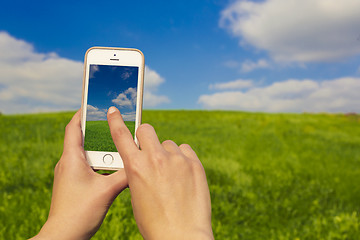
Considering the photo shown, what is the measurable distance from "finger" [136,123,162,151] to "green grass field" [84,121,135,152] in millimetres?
871

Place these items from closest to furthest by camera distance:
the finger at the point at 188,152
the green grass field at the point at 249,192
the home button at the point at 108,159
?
the finger at the point at 188,152
the home button at the point at 108,159
the green grass field at the point at 249,192

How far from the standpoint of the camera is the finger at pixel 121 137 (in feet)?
5.05

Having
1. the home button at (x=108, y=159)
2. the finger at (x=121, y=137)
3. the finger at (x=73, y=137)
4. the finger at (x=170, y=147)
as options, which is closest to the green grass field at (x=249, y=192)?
the home button at (x=108, y=159)

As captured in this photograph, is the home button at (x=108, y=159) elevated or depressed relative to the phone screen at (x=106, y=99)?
depressed

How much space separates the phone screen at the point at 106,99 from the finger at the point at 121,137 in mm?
529

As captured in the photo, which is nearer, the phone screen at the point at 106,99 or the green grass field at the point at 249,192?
the phone screen at the point at 106,99

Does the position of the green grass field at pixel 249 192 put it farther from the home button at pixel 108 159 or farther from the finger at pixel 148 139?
the finger at pixel 148 139

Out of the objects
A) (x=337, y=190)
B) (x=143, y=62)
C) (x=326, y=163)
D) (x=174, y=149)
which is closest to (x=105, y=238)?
(x=143, y=62)

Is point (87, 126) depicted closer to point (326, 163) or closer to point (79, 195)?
point (79, 195)

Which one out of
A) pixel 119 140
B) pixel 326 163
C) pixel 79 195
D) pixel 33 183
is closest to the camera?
pixel 119 140

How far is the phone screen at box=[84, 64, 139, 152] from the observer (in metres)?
2.43

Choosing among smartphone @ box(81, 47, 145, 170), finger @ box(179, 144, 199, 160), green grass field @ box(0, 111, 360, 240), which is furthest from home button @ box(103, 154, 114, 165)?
green grass field @ box(0, 111, 360, 240)

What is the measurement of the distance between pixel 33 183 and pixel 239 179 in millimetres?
5272

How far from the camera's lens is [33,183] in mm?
6520
